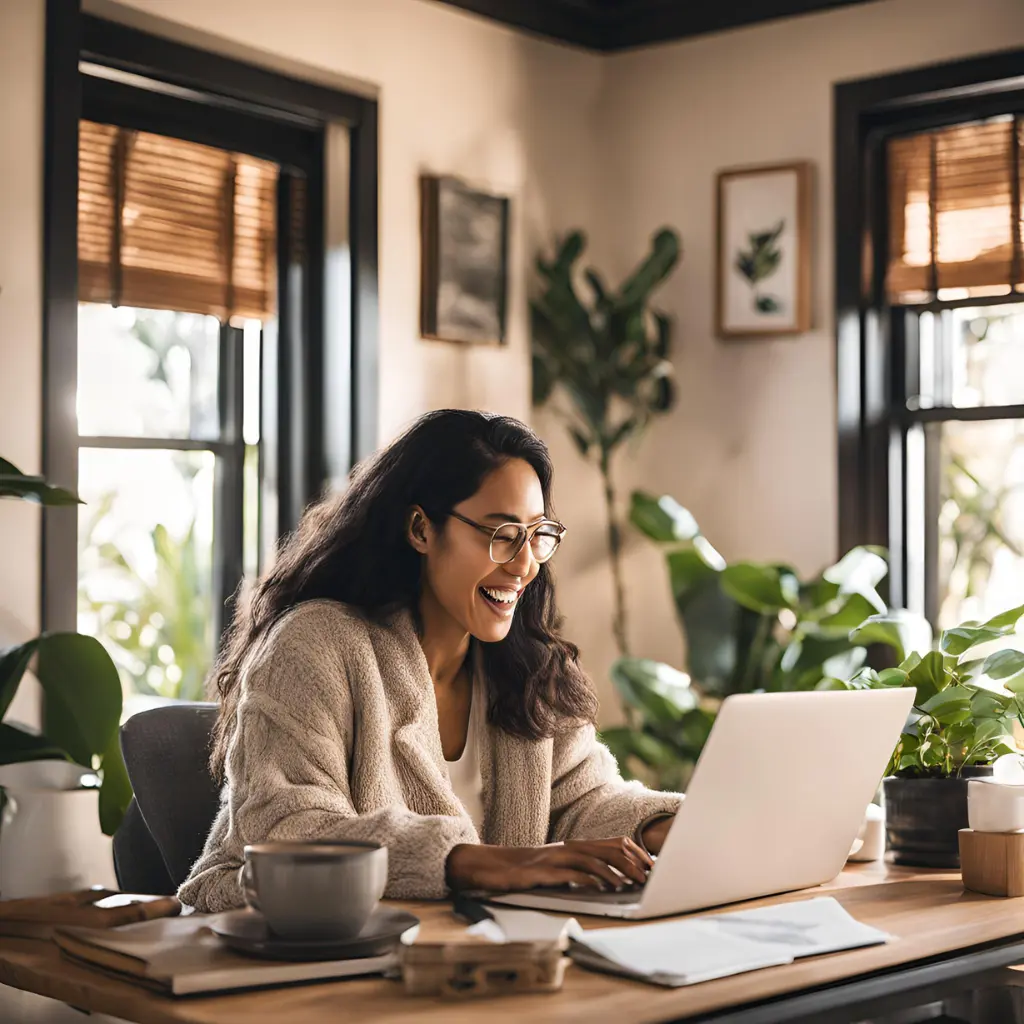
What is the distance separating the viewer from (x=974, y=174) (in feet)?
11.9

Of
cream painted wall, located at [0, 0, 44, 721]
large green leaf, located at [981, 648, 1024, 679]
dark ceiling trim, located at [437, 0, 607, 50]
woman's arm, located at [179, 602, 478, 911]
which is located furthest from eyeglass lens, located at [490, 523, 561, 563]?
dark ceiling trim, located at [437, 0, 607, 50]

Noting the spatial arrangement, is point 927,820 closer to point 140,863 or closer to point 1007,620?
point 1007,620

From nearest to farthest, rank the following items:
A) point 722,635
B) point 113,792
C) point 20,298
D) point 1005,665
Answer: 1. point 1005,665
2. point 113,792
3. point 20,298
4. point 722,635

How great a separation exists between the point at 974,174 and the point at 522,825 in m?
2.32

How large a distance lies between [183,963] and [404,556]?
860 millimetres

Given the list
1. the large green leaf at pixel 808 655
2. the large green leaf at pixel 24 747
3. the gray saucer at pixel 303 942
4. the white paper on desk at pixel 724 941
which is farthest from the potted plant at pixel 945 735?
the large green leaf at pixel 808 655

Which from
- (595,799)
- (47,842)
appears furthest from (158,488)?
(595,799)

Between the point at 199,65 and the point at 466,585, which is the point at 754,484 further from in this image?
the point at 466,585

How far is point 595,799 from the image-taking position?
1966 millimetres

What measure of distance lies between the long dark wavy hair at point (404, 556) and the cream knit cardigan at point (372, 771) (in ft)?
0.14

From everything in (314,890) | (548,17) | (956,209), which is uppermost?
(548,17)

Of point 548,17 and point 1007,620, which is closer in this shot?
point 1007,620

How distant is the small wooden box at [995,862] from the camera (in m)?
1.67

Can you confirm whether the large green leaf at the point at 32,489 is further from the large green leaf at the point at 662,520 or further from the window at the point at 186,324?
the large green leaf at the point at 662,520
